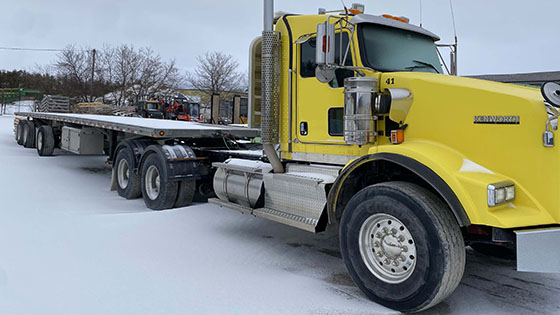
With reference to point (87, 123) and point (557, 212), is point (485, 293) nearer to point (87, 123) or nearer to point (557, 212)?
point (557, 212)

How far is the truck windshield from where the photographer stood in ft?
15.0

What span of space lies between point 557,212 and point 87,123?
9.77 metres

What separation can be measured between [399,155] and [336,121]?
1.14 metres

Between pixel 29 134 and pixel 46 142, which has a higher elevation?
pixel 29 134

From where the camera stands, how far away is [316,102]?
5.04 metres

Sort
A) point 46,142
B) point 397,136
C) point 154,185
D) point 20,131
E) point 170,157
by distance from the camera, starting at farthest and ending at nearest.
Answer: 1. point 20,131
2. point 46,142
3. point 154,185
4. point 170,157
5. point 397,136

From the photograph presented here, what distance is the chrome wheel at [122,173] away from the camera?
907 centimetres

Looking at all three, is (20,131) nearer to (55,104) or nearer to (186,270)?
(55,104)

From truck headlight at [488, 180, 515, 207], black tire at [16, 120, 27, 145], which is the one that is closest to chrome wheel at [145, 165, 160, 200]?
truck headlight at [488, 180, 515, 207]

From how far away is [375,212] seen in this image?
3.85m

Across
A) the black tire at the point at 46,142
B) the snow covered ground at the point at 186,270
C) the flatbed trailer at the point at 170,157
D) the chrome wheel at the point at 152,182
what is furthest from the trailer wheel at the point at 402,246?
the black tire at the point at 46,142

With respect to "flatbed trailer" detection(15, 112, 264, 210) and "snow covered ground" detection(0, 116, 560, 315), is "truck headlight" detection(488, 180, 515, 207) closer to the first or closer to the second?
"snow covered ground" detection(0, 116, 560, 315)

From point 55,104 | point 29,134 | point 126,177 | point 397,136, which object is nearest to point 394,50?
point 397,136

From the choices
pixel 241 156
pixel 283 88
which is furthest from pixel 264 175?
pixel 241 156
